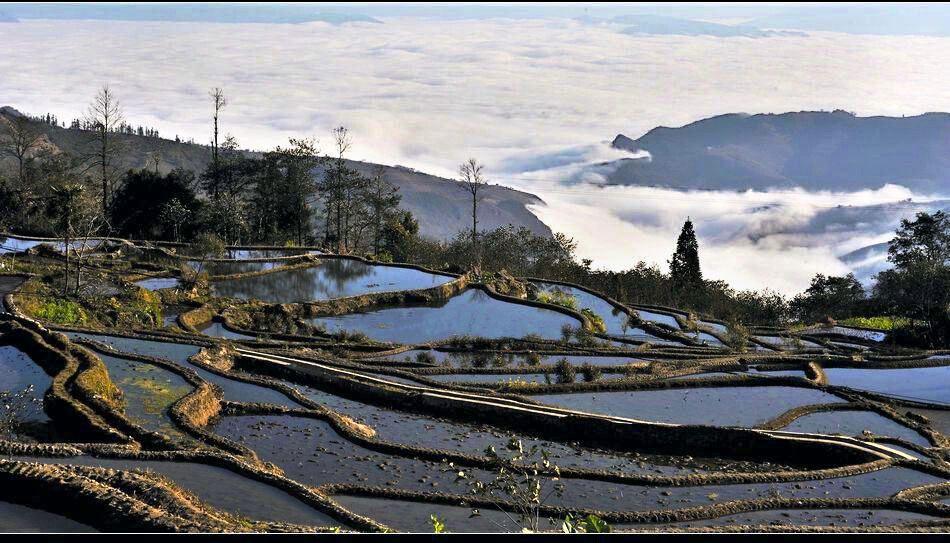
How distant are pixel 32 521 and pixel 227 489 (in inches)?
120

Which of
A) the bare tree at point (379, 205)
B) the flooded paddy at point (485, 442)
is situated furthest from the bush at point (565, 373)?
the bare tree at point (379, 205)

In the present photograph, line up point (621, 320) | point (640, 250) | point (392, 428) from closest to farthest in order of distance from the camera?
point (392, 428) < point (621, 320) < point (640, 250)

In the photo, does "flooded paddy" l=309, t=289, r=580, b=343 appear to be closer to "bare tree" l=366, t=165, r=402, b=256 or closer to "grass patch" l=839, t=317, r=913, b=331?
"bare tree" l=366, t=165, r=402, b=256

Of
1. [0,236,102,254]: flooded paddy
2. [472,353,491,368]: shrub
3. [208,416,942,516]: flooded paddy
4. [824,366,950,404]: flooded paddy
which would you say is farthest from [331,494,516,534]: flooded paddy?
[0,236,102,254]: flooded paddy

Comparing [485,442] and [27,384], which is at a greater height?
[27,384]

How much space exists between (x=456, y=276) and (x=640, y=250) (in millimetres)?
137577

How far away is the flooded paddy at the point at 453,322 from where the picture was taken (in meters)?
32.8

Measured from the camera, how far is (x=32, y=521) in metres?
10.4

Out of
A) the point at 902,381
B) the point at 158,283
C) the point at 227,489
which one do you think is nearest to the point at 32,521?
the point at 227,489

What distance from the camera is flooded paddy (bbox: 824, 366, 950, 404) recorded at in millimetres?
25281

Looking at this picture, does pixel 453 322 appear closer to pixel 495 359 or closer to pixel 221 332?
pixel 495 359

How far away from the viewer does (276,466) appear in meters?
15.3

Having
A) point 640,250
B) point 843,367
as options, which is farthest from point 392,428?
point 640,250
